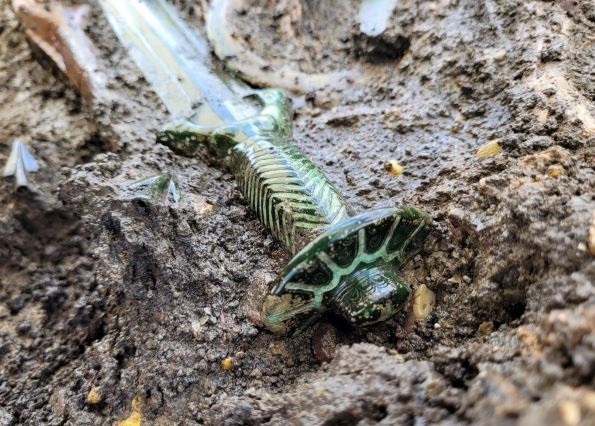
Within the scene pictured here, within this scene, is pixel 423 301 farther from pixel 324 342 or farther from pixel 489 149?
pixel 489 149

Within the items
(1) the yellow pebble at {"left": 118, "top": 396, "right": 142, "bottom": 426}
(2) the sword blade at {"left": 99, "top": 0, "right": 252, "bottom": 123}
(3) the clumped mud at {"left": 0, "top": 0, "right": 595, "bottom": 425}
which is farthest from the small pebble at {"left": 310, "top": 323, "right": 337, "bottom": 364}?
(2) the sword blade at {"left": 99, "top": 0, "right": 252, "bottom": 123}

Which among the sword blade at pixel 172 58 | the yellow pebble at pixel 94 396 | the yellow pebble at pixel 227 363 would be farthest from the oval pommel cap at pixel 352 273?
the sword blade at pixel 172 58

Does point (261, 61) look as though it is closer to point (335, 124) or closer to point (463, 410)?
point (335, 124)

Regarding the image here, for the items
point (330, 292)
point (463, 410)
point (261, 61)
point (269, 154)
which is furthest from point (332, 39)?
point (463, 410)

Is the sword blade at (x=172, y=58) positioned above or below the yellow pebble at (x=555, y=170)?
below

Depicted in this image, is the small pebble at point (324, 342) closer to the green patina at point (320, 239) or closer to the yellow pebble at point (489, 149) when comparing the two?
the green patina at point (320, 239)

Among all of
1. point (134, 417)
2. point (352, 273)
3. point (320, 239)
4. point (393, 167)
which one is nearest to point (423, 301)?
point (352, 273)

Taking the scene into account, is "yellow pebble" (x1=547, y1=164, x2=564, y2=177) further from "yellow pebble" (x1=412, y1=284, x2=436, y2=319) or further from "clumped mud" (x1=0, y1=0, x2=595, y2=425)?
"yellow pebble" (x1=412, y1=284, x2=436, y2=319)
